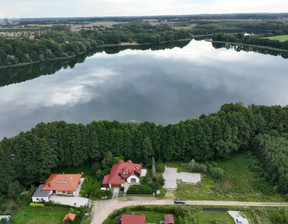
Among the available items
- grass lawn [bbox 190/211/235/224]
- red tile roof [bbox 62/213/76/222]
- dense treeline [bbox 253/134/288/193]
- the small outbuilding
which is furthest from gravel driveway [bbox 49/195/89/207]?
dense treeline [bbox 253/134/288/193]

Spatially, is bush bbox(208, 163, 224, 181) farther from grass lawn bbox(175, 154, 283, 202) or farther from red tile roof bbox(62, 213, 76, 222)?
red tile roof bbox(62, 213, 76, 222)

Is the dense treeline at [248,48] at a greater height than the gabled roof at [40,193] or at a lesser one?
lesser

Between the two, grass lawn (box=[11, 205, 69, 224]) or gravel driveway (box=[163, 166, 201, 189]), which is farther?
gravel driveway (box=[163, 166, 201, 189])

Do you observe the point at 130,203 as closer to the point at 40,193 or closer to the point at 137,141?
the point at 137,141

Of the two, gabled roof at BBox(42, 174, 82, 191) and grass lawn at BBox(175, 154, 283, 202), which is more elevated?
gabled roof at BBox(42, 174, 82, 191)

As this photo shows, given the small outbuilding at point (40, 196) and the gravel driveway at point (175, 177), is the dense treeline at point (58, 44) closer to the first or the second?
the small outbuilding at point (40, 196)

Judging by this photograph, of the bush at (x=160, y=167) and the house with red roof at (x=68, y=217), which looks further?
the bush at (x=160, y=167)

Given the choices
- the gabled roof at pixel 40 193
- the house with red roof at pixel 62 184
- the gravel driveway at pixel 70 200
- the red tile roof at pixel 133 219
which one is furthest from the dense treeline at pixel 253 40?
the gabled roof at pixel 40 193
